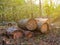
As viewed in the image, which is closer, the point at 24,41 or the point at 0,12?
the point at 24,41

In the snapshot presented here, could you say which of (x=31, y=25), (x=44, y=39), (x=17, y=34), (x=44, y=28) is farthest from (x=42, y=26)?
(x=17, y=34)

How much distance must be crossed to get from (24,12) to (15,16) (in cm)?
55

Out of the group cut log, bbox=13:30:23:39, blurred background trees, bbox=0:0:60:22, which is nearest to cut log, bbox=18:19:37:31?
cut log, bbox=13:30:23:39

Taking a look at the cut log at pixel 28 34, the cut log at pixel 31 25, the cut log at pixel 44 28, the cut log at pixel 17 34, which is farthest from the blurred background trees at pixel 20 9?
the cut log at pixel 17 34

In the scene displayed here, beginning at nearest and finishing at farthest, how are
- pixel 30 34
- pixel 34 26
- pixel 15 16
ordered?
pixel 30 34
pixel 34 26
pixel 15 16

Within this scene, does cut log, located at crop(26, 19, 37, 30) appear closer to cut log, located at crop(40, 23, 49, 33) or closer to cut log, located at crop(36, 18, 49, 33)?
cut log, located at crop(36, 18, 49, 33)

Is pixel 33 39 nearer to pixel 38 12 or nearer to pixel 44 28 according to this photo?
pixel 44 28

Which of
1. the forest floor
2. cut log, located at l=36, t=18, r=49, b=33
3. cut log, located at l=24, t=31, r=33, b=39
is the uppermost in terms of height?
cut log, located at l=36, t=18, r=49, b=33

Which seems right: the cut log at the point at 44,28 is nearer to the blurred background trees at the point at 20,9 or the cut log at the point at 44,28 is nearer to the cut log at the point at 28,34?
the cut log at the point at 28,34

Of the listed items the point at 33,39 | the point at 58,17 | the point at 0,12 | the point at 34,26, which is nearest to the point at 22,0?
the point at 0,12

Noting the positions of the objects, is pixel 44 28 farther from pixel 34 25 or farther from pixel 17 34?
pixel 17 34

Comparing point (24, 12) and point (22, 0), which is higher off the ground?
point (22, 0)

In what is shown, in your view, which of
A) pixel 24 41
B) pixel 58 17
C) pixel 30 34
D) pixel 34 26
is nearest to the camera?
pixel 24 41

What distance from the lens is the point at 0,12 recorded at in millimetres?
8070
